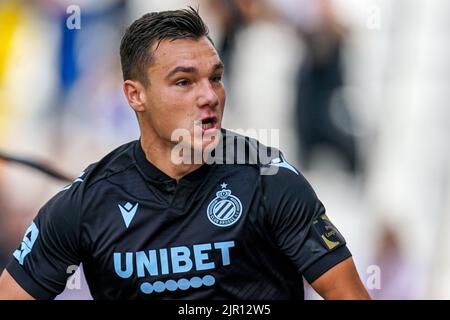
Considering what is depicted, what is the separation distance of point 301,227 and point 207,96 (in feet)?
1.86

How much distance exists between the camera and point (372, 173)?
17.3ft

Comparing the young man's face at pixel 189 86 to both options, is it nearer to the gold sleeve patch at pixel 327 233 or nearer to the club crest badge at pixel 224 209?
the club crest badge at pixel 224 209

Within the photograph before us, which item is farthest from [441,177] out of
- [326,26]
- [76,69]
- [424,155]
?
[76,69]

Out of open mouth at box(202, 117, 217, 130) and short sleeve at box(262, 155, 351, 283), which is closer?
short sleeve at box(262, 155, 351, 283)

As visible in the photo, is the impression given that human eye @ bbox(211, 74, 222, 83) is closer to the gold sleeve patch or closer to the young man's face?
the young man's face

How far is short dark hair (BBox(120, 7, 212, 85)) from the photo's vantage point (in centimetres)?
317

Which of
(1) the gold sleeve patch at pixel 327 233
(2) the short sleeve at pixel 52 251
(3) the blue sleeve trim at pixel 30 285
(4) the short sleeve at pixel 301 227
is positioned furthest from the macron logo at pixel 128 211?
(1) the gold sleeve patch at pixel 327 233

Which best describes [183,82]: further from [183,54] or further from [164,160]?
[164,160]

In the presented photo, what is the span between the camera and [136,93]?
3.31 metres

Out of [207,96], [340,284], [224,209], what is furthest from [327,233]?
[207,96]

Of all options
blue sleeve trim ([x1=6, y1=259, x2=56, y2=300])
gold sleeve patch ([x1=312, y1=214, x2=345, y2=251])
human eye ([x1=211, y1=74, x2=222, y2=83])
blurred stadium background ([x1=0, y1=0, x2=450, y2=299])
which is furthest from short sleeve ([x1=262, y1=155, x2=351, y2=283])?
blurred stadium background ([x1=0, y1=0, x2=450, y2=299])

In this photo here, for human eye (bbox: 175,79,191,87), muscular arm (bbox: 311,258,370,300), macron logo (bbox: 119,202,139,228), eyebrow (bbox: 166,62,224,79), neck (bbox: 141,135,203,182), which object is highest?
eyebrow (bbox: 166,62,224,79)

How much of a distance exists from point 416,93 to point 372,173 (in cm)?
57

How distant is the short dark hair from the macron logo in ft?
1.50
